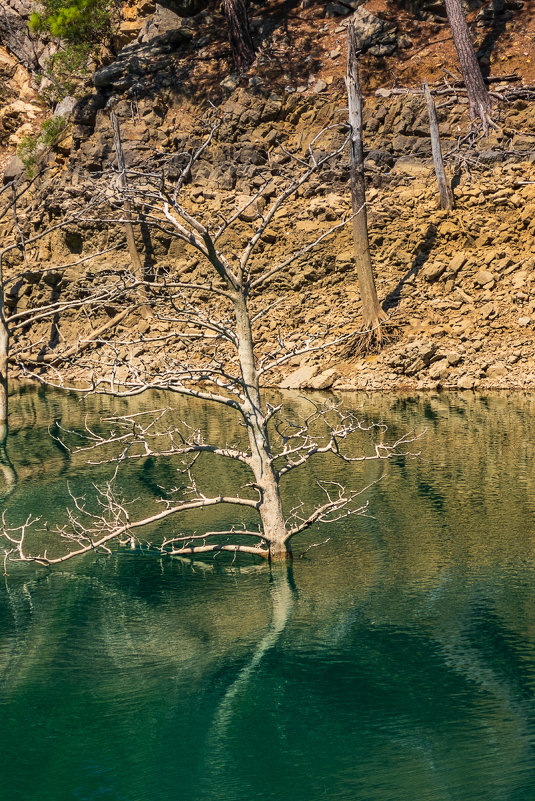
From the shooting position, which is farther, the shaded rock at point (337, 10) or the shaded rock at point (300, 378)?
the shaded rock at point (337, 10)

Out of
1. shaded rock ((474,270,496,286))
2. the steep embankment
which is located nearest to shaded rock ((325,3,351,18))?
the steep embankment

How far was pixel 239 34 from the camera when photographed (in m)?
34.6

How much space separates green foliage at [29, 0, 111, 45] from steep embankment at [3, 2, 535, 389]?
1434 mm

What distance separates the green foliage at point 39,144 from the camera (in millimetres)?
35812

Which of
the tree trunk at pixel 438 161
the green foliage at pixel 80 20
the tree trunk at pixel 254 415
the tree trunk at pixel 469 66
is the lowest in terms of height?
the tree trunk at pixel 254 415

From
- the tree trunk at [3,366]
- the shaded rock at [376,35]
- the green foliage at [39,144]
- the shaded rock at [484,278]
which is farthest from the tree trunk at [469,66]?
the tree trunk at [3,366]

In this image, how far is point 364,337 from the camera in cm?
2648

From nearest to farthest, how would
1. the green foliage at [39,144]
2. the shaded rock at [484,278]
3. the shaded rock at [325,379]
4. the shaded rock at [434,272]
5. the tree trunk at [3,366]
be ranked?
the tree trunk at [3,366] → the shaded rock at [325,379] → the shaded rock at [484,278] → the shaded rock at [434,272] → the green foliage at [39,144]

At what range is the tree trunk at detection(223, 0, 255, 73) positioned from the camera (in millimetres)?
34438

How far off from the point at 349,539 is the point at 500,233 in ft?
50.0

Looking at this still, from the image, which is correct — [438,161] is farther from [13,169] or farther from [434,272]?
[13,169]

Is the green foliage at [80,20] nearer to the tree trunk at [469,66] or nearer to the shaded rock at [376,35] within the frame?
the shaded rock at [376,35]

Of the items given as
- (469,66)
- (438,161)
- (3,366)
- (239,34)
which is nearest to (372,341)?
(438,161)

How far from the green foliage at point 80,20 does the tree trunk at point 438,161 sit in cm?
1593
